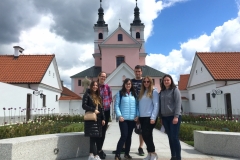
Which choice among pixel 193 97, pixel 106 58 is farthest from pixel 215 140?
pixel 106 58

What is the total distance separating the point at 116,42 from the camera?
110 feet

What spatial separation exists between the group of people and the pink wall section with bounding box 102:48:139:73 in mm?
28213

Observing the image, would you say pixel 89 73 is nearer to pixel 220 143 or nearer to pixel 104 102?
pixel 104 102

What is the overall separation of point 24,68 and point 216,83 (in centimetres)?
1834

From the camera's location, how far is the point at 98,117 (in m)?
4.97

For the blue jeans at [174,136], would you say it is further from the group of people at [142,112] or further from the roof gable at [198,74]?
the roof gable at [198,74]

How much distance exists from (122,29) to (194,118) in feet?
66.4

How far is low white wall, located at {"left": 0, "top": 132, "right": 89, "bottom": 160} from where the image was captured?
4.26 m

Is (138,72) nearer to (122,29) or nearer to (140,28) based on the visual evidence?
(122,29)

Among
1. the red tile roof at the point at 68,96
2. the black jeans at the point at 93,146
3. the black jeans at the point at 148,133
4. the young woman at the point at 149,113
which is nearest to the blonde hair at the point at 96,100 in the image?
the black jeans at the point at 93,146

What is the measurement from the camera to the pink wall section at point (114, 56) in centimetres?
3319

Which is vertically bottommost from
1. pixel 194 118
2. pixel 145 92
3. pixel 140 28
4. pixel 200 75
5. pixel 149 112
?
pixel 194 118

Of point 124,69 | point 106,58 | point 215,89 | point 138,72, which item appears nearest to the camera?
point 138,72

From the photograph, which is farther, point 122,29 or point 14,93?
point 122,29
